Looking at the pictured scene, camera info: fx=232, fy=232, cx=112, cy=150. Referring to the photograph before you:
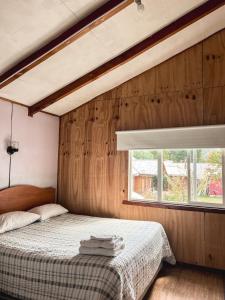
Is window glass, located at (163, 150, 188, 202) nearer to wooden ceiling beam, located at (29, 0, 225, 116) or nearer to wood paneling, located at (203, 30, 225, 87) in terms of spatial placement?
wood paneling, located at (203, 30, 225, 87)

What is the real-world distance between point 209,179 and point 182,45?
6.24 feet

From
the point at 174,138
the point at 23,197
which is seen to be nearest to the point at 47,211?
the point at 23,197

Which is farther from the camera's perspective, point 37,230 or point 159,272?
point 159,272

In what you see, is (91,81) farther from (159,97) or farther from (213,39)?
(213,39)

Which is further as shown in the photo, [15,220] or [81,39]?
[15,220]

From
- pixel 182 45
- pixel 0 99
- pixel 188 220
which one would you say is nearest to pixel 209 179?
pixel 188 220

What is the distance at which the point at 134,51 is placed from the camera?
2.98 m

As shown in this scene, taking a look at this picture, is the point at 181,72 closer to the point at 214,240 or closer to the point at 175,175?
the point at 175,175

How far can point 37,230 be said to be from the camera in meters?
2.79

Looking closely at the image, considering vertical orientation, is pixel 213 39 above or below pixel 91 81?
above

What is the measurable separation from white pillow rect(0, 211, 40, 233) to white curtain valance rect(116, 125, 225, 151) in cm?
161

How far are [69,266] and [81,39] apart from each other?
90.5 inches

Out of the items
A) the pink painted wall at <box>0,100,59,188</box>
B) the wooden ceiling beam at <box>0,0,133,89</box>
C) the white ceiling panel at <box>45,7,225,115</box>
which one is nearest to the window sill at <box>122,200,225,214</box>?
the pink painted wall at <box>0,100,59,188</box>

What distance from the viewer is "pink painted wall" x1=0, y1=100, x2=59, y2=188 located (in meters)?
3.25
